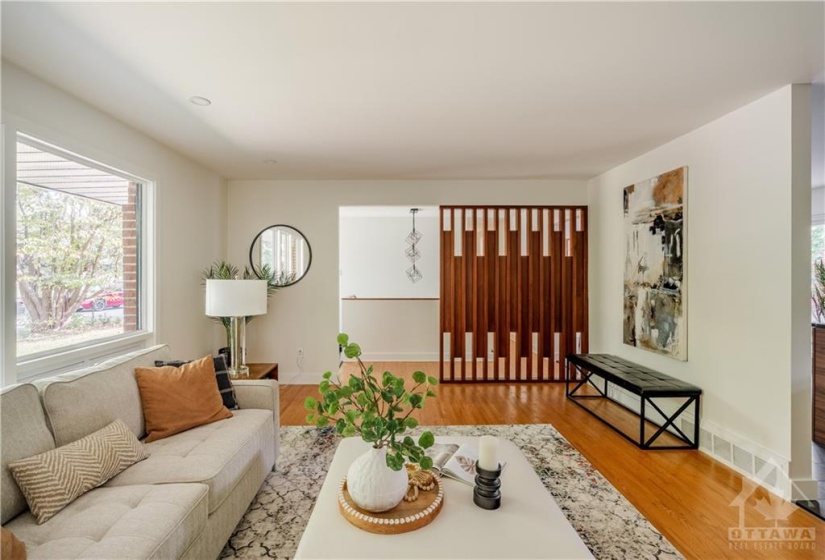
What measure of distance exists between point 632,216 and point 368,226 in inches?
169

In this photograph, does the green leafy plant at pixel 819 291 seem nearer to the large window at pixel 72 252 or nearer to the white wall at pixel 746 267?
the white wall at pixel 746 267

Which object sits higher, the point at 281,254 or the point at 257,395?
the point at 281,254

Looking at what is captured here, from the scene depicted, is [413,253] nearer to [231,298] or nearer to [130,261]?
[231,298]

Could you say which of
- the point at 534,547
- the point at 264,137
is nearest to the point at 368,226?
the point at 264,137

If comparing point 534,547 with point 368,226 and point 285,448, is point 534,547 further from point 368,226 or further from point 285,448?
point 368,226

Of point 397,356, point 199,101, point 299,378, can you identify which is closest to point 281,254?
point 299,378

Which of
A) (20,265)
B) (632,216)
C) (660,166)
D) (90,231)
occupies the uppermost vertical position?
(660,166)

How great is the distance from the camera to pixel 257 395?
2.31 metres

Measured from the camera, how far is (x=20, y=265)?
196 centimetres

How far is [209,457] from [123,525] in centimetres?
44

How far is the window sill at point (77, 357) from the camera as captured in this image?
1981 millimetres

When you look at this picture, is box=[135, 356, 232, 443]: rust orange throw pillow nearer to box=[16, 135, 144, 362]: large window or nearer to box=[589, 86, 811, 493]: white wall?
box=[16, 135, 144, 362]: large window

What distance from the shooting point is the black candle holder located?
1.39 metres

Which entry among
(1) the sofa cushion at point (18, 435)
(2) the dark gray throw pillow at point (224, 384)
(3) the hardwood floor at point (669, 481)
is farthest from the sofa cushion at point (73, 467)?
(3) the hardwood floor at point (669, 481)
